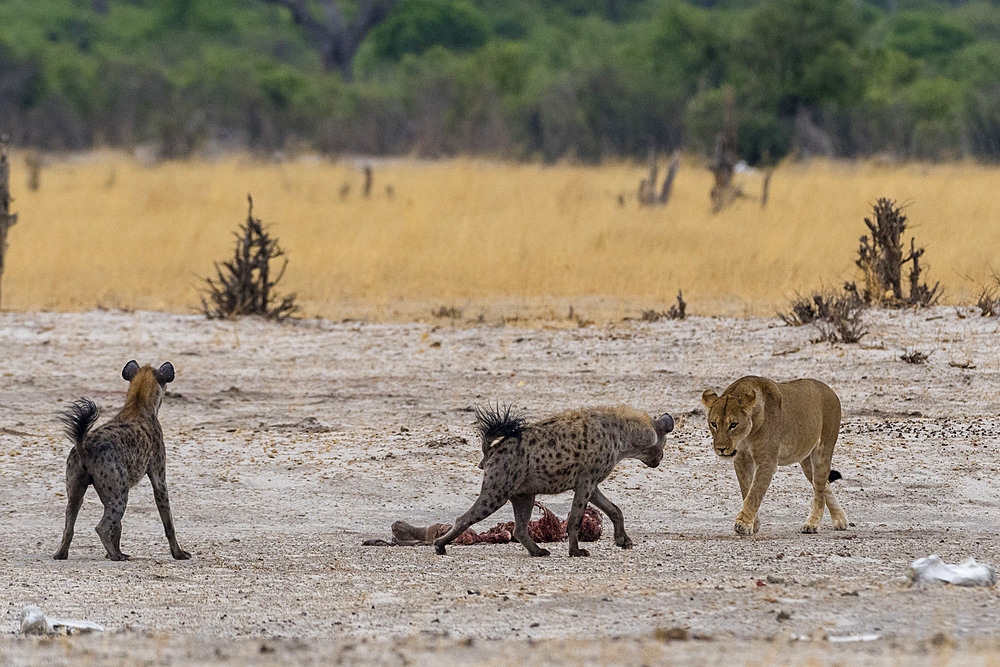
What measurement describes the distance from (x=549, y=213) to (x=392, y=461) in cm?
1143

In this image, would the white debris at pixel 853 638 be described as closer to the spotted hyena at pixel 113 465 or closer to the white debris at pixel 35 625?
the white debris at pixel 35 625

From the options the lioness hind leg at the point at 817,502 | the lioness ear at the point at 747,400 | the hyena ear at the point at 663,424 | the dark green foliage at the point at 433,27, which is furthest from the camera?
the dark green foliage at the point at 433,27

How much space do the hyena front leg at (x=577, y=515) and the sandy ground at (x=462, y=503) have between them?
0.54ft

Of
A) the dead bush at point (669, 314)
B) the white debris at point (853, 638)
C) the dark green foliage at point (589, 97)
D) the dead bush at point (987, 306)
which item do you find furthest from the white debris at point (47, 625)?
the dark green foliage at point (589, 97)

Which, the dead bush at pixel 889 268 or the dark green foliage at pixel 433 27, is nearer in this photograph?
the dead bush at pixel 889 268

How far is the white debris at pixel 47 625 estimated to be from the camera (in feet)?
15.6

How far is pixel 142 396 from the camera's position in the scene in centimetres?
658

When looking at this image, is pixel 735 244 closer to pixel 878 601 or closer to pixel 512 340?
pixel 512 340

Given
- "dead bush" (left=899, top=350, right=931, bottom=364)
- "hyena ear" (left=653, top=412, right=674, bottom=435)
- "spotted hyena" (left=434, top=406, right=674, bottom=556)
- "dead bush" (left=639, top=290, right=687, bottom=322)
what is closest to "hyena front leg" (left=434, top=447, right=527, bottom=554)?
"spotted hyena" (left=434, top=406, right=674, bottom=556)

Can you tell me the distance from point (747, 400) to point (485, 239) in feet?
37.1

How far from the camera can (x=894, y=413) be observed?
9680 millimetres

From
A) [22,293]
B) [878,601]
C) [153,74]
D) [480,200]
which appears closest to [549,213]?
[480,200]

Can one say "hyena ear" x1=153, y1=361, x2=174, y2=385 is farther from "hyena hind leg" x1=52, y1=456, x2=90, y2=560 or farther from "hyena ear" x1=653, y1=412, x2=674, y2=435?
"hyena ear" x1=653, y1=412, x2=674, y2=435

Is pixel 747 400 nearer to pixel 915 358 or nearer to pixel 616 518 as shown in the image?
pixel 616 518
